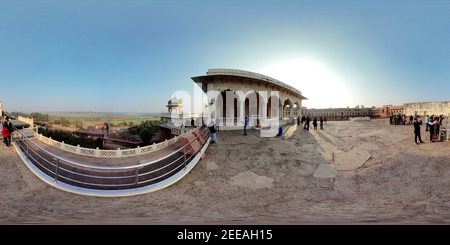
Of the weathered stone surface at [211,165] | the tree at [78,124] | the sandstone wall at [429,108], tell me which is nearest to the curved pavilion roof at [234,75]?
the weathered stone surface at [211,165]

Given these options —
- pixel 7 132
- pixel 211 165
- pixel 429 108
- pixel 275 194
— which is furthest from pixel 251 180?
pixel 429 108

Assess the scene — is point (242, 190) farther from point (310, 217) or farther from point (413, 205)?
point (413, 205)

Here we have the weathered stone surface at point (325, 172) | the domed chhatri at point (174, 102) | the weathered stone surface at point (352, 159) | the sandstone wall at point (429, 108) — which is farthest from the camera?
the domed chhatri at point (174, 102)

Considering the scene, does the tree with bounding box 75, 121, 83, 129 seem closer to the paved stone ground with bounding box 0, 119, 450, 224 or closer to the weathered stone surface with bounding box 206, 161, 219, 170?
the paved stone ground with bounding box 0, 119, 450, 224

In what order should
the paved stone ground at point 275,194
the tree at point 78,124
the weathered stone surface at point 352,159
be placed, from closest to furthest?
1. the paved stone ground at point 275,194
2. the weathered stone surface at point 352,159
3. the tree at point 78,124

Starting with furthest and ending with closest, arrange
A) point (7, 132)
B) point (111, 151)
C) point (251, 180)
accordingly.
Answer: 1. point (111, 151)
2. point (7, 132)
3. point (251, 180)

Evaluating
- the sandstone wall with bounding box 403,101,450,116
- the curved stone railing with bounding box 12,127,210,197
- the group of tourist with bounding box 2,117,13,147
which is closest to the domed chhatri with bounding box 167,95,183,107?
the curved stone railing with bounding box 12,127,210,197

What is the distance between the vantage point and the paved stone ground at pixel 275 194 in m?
2.40

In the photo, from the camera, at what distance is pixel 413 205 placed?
279cm

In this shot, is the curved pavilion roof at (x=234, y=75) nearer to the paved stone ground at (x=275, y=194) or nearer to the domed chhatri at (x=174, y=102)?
the paved stone ground at (x=275, y=194)

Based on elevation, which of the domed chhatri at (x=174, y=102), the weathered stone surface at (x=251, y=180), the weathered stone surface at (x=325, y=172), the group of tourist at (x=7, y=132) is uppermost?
the domed chhatri at (x=174, y=102)

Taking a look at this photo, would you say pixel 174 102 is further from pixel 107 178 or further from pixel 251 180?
pixel 251 180

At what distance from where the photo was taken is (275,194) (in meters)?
3.50

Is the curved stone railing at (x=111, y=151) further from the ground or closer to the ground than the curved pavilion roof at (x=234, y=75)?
closer to the ground
